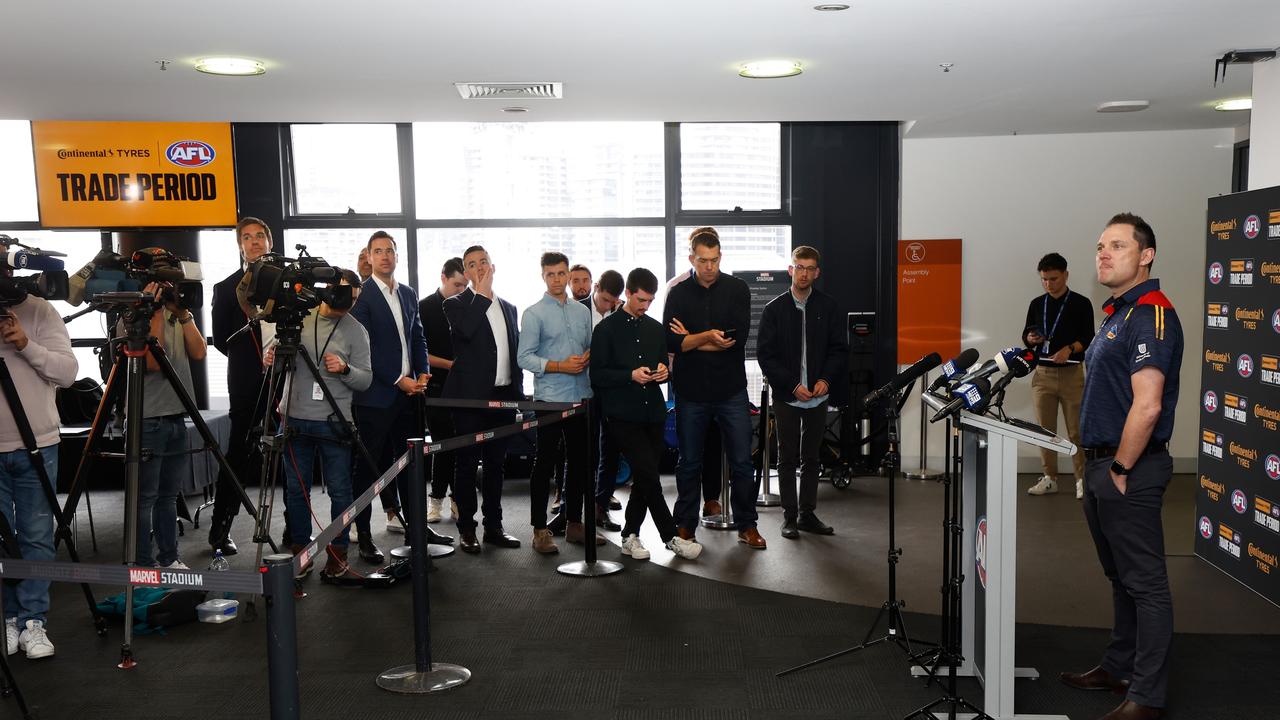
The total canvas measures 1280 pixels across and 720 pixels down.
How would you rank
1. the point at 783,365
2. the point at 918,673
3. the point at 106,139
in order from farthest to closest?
the point at 106,139 → the point at 783,365 → the point at 918,673

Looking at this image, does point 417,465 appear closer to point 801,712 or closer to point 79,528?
point 801,712

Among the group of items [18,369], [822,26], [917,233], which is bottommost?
[18,369]

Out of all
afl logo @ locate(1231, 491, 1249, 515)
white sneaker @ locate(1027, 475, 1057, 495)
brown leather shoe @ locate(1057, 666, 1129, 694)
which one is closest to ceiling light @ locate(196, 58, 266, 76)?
brown leather shoe @ locate(1057, 666, 1129, 694)

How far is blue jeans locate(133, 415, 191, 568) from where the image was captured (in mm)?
4375

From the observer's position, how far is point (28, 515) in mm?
3664

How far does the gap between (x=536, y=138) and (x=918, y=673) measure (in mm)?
5556

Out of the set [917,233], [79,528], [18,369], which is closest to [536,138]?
[917,233]

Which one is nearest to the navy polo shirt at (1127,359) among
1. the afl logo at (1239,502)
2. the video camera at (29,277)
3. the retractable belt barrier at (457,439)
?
the afl logo at (1239,502)

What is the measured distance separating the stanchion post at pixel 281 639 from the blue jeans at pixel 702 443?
3168mm

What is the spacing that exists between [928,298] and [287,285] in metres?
5.12

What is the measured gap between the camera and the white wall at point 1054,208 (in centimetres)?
737

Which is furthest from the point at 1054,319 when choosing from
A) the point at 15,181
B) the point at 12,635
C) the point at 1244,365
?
the point at 15,181

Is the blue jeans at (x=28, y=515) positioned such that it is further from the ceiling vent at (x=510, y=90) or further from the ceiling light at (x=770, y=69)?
the ceiling light at (x=770, y=69)

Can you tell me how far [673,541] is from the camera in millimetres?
→ 5109
